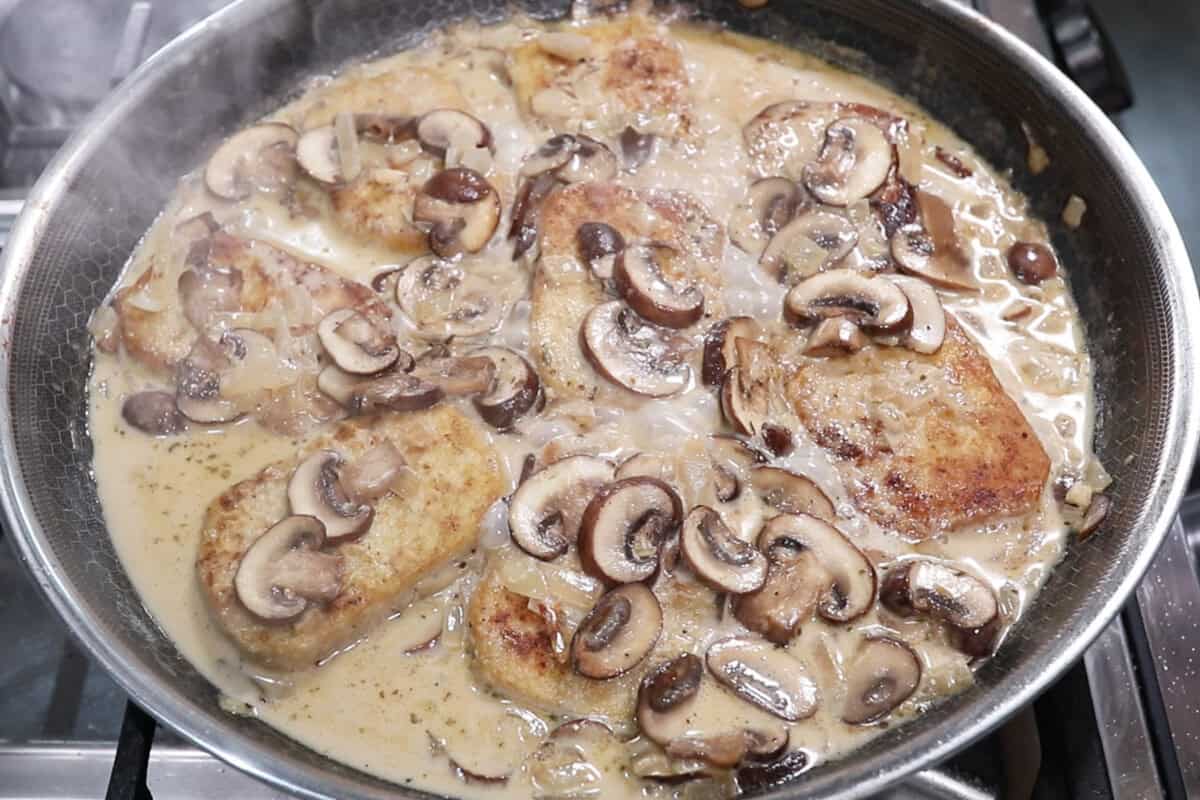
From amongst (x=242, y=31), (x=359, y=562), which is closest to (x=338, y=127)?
(x=242, y=31)

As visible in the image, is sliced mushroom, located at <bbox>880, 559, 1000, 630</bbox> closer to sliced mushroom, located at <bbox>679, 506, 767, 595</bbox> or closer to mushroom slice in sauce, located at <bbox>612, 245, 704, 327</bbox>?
sliced mushroom, located at <bbox>679, 506, 767, 595</bbox>

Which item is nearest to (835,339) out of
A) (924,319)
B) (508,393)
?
(924,319)

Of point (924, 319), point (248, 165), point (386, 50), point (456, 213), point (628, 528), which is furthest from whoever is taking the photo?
point (386, 50)

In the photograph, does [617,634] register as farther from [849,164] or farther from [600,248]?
[849,164]

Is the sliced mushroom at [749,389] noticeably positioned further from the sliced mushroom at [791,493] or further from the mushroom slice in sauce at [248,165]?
the mushroom slice in sauce at [248,165]

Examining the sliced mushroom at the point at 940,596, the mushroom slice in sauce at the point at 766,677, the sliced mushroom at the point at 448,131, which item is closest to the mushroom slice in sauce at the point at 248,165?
the sliced mushroom at the point at 448,131

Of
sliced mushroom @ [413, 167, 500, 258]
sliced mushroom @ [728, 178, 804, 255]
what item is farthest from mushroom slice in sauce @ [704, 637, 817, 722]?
sliced mushroom @ [413, 167, 500, 258]

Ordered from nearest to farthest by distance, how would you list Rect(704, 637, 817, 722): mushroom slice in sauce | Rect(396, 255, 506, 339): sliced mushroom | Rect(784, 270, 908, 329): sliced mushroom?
Rect(704, 637, 817, 722): mushroom slice in sauce → Rect(784, 270, 908, 329): sliced mushroom → Rect(396, 255, 506, 339): sliced mushroom
